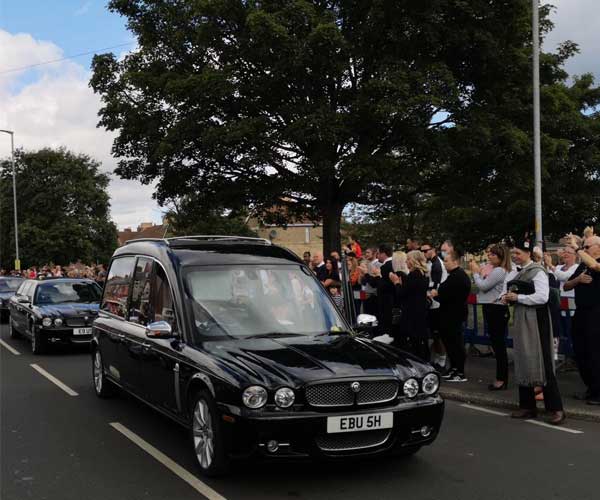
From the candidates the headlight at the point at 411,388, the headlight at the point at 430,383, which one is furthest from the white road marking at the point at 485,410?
the headlight at the point at 411,388

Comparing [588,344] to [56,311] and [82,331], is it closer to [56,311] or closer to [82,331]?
[82,331]

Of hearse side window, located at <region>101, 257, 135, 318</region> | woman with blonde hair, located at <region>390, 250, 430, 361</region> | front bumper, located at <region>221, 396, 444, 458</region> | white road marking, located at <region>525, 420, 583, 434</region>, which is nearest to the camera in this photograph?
front bumper, located at <region>221, 396, 444, 458</region>

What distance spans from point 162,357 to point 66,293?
910 centimetres

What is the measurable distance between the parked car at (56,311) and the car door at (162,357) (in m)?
6.93

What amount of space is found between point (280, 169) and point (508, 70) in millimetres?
9051

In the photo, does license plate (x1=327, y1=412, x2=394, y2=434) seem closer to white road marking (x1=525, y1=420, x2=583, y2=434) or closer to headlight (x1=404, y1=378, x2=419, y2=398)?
headlight (x1=404, y1=378, x2=419, y2=398)

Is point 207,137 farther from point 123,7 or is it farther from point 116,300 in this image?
point 116,300

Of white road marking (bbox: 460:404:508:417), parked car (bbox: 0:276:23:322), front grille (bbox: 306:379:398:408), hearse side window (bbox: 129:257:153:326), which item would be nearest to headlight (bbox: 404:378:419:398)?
front grille (bbox: 306:379:398:408)

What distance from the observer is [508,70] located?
80.4 feet

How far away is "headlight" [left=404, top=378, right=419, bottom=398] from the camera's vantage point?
5.13 m

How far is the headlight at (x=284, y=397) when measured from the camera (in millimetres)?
4730

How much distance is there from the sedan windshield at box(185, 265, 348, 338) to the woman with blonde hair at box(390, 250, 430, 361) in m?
3.38

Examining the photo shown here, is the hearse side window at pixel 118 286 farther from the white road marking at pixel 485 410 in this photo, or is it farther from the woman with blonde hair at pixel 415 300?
the white road marking at pixel 485 410

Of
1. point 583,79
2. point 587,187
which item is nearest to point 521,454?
point 587,187
